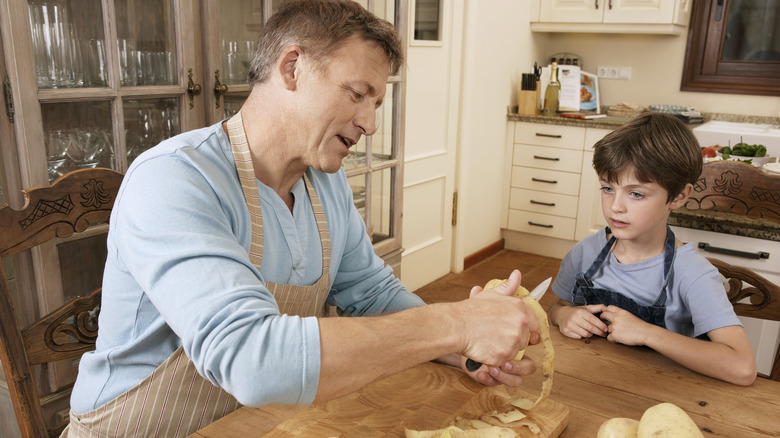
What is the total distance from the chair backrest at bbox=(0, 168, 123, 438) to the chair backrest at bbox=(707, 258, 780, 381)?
4.54ft

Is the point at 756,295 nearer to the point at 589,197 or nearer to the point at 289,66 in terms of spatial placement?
the point at 289,66

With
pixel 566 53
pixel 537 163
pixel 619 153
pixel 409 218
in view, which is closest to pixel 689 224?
pixel 619 153

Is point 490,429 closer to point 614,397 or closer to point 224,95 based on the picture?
point 614,397

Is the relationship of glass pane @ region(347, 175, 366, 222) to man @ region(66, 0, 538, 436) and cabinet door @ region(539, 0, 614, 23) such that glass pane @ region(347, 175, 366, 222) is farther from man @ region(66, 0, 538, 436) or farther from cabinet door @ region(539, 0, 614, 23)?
cabinet door @ region(539, 0, 614, 23)

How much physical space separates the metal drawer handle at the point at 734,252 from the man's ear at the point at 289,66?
1561 mm

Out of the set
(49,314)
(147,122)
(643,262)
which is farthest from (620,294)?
(147,122)

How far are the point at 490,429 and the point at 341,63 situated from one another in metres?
0.65

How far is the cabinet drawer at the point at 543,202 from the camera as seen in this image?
4313 mm

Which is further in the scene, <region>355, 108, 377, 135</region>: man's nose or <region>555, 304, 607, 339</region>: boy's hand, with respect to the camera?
<region>555, 304, 607, 339</region>: boy's hand

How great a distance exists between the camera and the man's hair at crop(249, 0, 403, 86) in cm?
112

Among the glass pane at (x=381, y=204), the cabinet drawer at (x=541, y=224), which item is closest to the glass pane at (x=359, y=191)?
the glass pane at (x=381, y=204)

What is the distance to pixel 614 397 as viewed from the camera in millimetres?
1098

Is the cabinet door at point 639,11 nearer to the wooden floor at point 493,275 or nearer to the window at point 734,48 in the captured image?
the window at point 734,48

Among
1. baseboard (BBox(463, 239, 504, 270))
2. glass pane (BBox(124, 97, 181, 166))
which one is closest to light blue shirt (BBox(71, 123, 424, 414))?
glass pane (BBox(124, 97, 181, 166))
